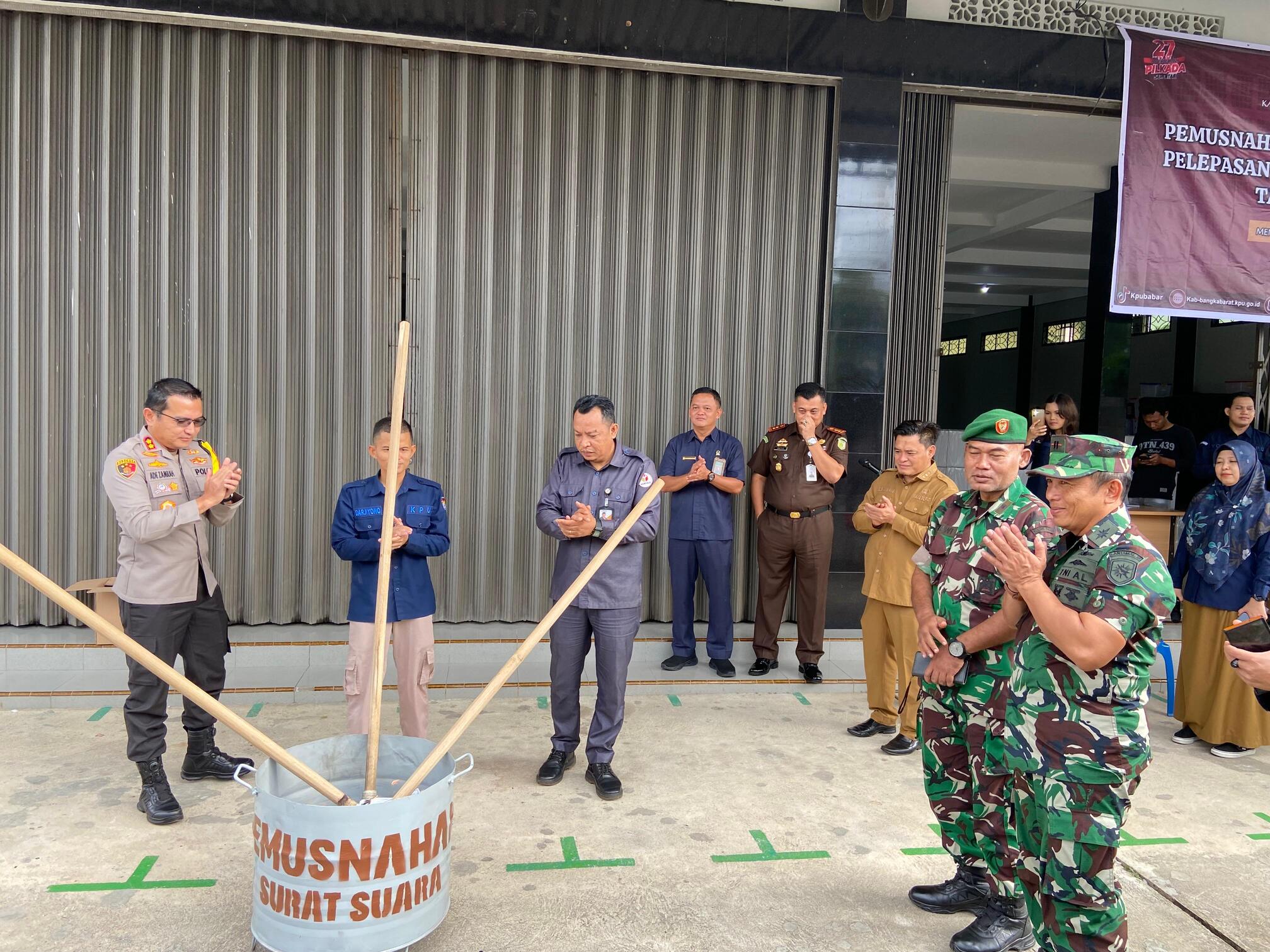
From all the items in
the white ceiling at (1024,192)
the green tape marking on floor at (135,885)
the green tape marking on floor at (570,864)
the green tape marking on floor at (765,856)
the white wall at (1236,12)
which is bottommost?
the green tape marking on floor at (135,885)

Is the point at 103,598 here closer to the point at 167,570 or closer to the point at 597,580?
the point at 167,570

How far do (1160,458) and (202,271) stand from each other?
706cm

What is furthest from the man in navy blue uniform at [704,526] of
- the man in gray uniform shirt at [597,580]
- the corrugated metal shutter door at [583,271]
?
the man in gray uniform shirt at [597,580]

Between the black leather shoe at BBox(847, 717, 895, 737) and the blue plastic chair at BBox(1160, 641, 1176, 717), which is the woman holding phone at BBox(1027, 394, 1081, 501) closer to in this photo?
the blue plastic chair at BBox(1160, 641, 1176, 717)

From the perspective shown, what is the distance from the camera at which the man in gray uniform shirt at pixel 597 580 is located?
12.7 ft

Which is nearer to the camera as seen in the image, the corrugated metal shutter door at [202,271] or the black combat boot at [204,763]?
the black combat boot at [204,763]

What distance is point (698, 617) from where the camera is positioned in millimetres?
6242

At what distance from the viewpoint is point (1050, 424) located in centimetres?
617

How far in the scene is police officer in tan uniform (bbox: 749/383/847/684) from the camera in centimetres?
543

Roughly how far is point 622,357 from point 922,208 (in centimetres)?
229

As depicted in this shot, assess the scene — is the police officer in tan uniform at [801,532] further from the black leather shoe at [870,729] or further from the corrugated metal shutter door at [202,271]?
the corrugated metal shutter door at [202,271]

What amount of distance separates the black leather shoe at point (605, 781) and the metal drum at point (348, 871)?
1.26 m

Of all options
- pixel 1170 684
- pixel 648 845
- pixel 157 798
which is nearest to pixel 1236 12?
pixel 1170 684

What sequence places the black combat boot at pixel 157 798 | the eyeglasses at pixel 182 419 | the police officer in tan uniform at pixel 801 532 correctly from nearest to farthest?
the black combat boot at pixel 157 798 → the eyeglasses at pixel 182 419 → the police officer in tan uniform at pixel 801 532
